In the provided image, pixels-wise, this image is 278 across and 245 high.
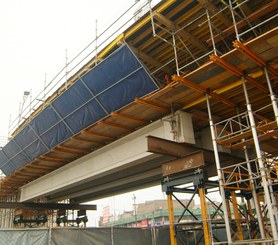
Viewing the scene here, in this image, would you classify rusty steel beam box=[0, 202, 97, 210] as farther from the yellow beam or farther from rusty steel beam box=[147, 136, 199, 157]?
the yellow beam

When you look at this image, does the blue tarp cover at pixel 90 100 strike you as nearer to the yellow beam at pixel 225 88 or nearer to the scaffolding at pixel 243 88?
the yellow beam at pixel 225 88

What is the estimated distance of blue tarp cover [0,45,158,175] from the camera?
10883mm

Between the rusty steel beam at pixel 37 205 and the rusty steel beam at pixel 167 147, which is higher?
the rusty steel beam at pixel 167 147

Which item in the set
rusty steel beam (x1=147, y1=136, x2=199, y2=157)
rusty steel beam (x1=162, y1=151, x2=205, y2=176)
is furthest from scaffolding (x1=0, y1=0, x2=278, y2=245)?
rusty steel beam (x1=147, y1=136, x2=199, y2=157)

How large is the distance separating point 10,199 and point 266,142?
931 inches

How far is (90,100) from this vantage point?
41.7 ft

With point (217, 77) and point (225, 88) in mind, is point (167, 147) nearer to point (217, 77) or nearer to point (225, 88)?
point (225, 88)

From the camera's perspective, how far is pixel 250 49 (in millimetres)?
7961

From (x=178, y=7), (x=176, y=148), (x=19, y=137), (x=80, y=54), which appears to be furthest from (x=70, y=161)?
(x=178, y=7)

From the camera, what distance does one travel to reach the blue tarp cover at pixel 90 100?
428 inches

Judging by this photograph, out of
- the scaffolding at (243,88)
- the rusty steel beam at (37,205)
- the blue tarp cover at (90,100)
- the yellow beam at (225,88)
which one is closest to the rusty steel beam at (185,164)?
the scaffolding at (243,88)

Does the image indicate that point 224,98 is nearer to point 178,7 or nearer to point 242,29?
point 242,29

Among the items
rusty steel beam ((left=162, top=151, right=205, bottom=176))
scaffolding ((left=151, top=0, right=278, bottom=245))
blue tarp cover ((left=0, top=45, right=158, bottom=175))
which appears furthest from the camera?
blue tarp cover ((left=0, top=45, right=158, bottom=175))

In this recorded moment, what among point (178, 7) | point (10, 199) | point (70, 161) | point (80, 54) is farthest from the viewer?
point (10, 199)
